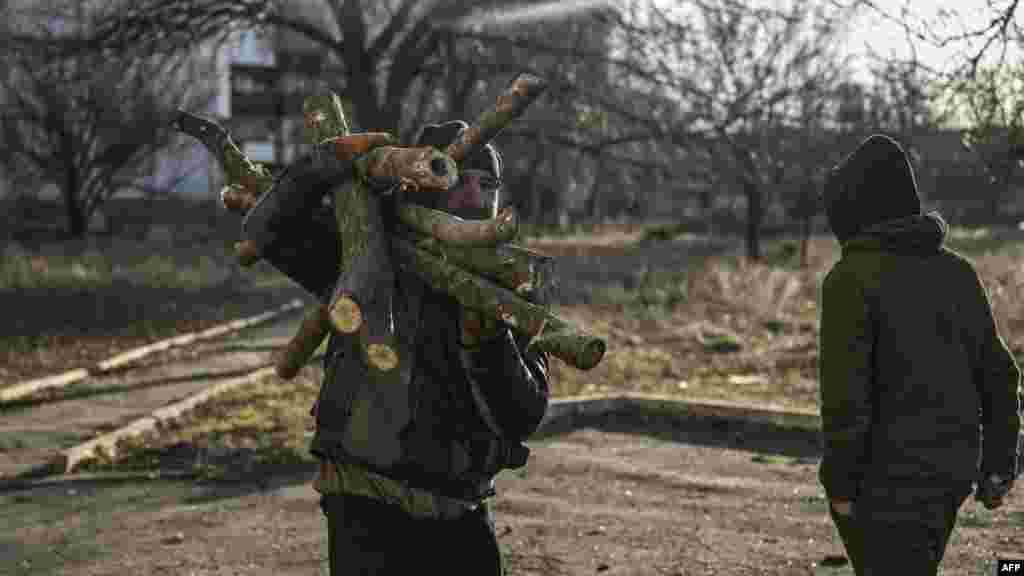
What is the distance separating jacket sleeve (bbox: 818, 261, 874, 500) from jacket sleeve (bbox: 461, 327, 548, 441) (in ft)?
2.97

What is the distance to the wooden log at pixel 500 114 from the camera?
120 inches

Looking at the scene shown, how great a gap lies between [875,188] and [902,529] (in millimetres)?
1050

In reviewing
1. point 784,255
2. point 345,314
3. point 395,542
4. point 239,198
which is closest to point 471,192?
point 345,314

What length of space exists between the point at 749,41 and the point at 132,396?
671 centimetres

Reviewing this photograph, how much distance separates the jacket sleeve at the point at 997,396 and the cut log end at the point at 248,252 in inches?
85.4

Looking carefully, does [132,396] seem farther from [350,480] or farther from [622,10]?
[350,480]

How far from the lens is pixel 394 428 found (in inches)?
119

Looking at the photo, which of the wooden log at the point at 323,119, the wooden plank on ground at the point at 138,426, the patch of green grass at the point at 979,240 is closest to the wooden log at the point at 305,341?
the wooden log at the point at 323,119

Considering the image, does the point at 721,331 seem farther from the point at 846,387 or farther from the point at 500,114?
the point at 500,114

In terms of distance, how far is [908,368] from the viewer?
3.44 meters

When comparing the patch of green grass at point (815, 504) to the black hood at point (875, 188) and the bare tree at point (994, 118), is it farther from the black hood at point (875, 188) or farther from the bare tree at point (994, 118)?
the black hood at point (875, 188)

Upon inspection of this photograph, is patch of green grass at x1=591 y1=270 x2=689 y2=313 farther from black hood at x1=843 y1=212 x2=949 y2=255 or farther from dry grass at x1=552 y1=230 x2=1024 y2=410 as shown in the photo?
black hood at x1=843 y1=212 x2=949 y2=255

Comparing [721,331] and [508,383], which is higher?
[508,383]

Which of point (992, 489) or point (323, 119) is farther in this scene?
point (992, 489)
